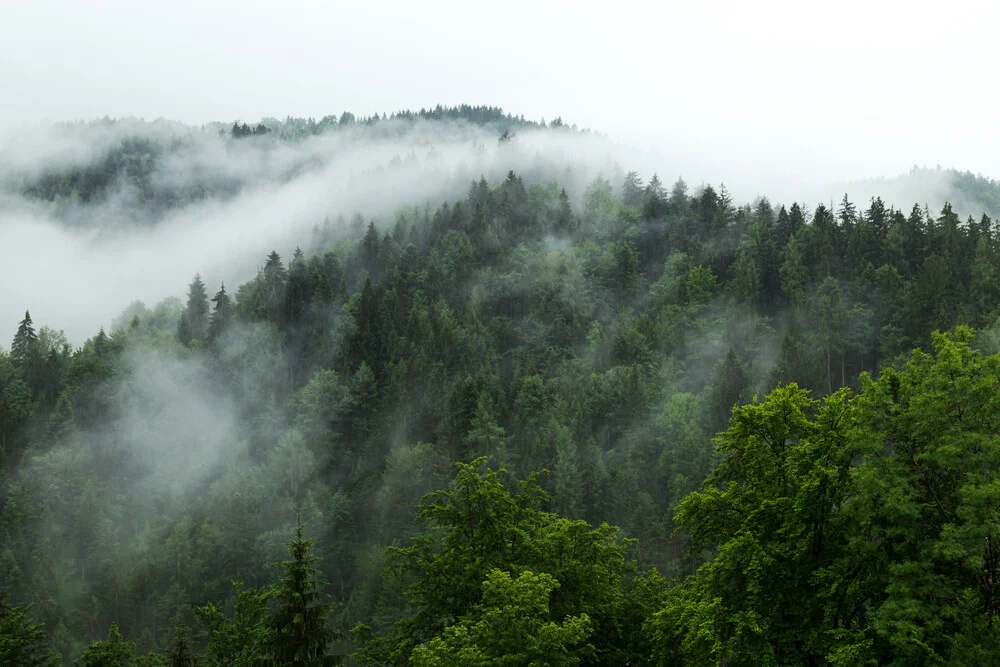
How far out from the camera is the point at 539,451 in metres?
114

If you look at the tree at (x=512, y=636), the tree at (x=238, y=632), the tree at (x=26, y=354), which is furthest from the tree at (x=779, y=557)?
the tree at (x=26, y=354)

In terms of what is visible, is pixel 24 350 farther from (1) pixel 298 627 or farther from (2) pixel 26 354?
(1) pixel 298 627

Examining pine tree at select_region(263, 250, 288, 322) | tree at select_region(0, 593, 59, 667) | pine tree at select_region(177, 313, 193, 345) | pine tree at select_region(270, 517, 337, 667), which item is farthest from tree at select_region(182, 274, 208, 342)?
pine tree at select_region(270, 517, 337, 667)

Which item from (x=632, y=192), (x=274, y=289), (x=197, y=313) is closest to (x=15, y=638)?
(x=274, y=289)

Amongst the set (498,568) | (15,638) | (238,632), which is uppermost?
(498,568)

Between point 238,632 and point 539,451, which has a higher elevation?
point 238,632

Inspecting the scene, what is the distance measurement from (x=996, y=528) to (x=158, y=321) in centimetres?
18068

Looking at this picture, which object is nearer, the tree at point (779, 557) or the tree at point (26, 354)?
the tree at point (779, 557)

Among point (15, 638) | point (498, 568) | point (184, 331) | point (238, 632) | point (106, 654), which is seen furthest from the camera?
point (184, 331)

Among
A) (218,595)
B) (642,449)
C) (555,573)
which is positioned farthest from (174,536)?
(555,573)

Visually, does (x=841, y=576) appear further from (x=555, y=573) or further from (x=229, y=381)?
(x=229, y=381)

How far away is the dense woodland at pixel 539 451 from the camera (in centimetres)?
2345

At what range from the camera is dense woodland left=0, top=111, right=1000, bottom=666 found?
23.5 metres

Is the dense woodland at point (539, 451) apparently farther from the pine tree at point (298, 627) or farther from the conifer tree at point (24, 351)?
the conifer tree at point (24, 351)
